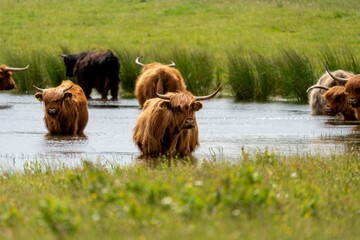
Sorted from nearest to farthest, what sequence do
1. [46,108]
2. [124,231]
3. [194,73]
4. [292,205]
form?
[124,231], [292,205], [46,108], [194,73]

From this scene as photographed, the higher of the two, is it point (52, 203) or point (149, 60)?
point (52, 203)

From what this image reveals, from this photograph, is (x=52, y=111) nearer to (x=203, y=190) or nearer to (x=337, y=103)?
(x=337, y=103)

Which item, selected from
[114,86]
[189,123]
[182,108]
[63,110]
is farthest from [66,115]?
[114,86]

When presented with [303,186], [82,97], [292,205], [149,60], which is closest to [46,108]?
[82,97]

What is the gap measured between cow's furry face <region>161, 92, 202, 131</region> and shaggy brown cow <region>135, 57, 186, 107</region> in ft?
19.4

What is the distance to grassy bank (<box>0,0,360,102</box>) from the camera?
917 inches

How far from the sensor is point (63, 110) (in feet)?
51.8

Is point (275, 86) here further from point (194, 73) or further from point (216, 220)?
point (216, 220)

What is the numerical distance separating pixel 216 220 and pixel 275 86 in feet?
56.7

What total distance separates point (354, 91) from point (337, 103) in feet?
5.21

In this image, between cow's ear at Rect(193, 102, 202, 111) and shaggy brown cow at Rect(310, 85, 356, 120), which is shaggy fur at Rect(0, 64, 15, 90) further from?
cow's ear at Rect(193, 102, 202, 111)

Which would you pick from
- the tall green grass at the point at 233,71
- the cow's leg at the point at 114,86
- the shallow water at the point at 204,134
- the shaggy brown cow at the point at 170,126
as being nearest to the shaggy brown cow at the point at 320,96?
the shallow water at the point at 204,134

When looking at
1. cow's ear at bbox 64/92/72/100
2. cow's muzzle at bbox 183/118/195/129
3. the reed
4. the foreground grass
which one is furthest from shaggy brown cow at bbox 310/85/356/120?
the foreground grass

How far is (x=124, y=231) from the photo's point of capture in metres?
6.13
